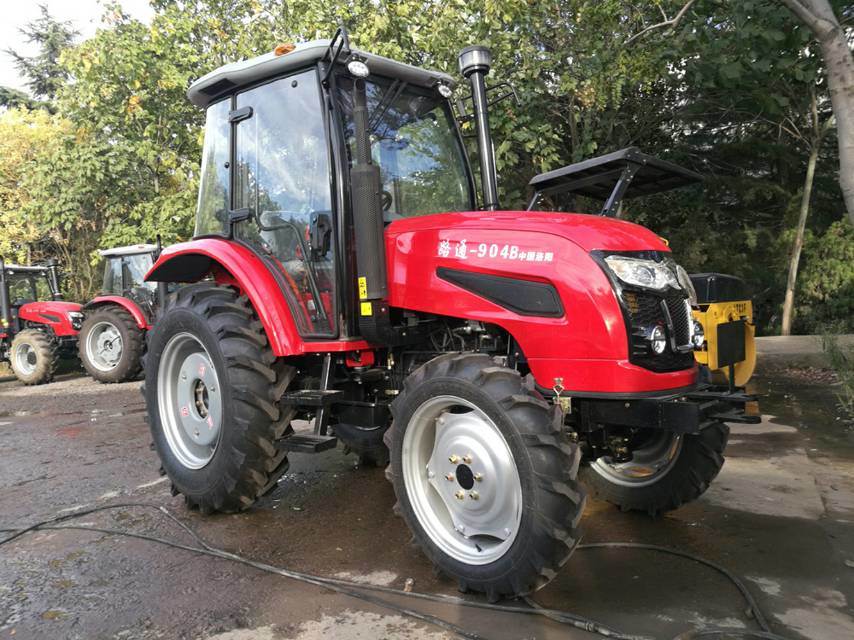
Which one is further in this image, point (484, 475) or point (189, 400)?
point (189, 400)

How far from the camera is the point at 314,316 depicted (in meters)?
3.60

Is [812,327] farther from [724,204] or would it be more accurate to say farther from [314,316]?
[314,316]

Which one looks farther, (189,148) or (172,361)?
(189,148)

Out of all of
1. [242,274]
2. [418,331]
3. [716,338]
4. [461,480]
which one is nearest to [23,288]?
[242,274]

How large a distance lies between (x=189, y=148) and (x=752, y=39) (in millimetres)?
9899

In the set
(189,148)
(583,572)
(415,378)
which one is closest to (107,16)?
(189,148)

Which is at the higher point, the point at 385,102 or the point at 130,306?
the point at 385,102

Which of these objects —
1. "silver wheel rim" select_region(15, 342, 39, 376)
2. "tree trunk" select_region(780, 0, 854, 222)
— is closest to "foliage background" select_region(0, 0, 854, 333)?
"tree trunk" select_region(780, 0, 854, 222)

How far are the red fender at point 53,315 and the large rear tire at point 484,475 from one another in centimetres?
1125

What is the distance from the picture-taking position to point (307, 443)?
11.0 ft

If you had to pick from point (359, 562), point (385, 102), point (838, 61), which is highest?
point (838, 61)

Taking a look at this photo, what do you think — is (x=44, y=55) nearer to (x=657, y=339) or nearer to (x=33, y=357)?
(x=33, y=357)

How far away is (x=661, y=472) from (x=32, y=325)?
12.9 metres

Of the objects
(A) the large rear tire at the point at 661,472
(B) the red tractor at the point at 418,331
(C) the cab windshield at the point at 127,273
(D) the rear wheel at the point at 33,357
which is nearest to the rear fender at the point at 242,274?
(B) the red tractor at the point at 418,331
